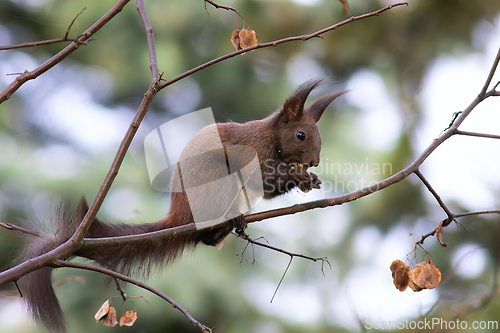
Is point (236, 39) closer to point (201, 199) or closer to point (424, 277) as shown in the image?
point (201, 199)

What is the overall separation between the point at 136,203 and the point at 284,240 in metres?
1.97

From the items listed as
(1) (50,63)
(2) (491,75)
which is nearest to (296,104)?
(2) (491,75)

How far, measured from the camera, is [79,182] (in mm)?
3777

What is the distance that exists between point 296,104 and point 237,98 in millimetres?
3027

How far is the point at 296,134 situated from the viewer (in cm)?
249

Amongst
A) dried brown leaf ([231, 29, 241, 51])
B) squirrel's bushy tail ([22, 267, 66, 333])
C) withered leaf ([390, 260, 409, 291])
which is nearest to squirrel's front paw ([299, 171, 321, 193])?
withered leaf ([390, 260, 409, 291])

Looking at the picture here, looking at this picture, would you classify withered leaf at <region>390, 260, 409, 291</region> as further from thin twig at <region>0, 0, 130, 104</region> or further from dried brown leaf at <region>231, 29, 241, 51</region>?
thin twig at <region>0, 0, 130, 104</region>

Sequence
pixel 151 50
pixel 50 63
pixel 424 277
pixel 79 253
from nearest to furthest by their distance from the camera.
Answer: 1. pixel 50 63
2. pixel 151 50
3. pixel 424 277
4. pixel 79 253

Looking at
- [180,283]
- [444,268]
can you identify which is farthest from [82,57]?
[444,268]

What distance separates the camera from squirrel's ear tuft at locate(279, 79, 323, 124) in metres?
2.40

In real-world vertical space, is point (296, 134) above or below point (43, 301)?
above

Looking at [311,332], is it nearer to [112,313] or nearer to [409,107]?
[409,107]

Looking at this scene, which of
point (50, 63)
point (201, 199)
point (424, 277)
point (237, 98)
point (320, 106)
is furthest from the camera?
→ point (237, 98)

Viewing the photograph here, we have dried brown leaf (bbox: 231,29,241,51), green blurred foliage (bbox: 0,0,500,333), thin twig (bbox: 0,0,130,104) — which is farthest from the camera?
green blurred foliage (bbox: 0,0,500,333)
